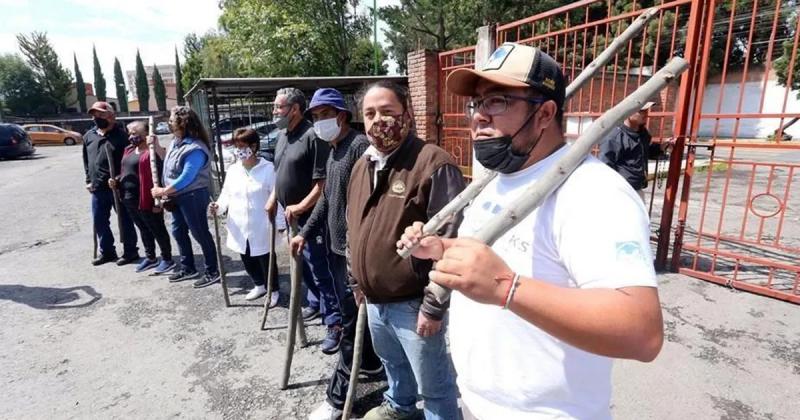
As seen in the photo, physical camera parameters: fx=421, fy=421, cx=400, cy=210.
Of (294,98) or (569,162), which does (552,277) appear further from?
(294,98)

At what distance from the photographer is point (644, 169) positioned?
174 inches

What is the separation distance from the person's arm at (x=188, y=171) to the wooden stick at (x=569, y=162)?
4.12m

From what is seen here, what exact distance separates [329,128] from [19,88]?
191 feet

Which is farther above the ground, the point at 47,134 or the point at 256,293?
the point at 47,134

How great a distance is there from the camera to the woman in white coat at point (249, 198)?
3998mm

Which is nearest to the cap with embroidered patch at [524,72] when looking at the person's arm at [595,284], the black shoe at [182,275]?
the person's arm at [595,284]

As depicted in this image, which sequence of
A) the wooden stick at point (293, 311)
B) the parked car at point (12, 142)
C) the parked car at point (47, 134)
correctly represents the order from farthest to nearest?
the parked car at point (47, 134) → the parked car at point (12, 142) → the wooden stick at point (293, 311)

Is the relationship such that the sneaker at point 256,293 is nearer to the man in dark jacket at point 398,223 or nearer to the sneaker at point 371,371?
the sneaker at point 371,371

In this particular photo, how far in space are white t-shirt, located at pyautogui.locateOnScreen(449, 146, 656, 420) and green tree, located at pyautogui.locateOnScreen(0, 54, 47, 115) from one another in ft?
197

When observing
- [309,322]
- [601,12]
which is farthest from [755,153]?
[309,322]

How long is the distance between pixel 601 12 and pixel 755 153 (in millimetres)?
7730

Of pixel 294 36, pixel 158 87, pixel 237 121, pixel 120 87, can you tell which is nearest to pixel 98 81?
pixel 120 87

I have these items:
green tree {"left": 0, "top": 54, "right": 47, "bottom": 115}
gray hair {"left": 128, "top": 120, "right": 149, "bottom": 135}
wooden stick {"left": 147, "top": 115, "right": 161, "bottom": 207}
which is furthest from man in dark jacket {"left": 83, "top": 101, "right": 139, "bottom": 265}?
green tree {"left": 0, "top": 54, "right": 47, "bottom": 115}

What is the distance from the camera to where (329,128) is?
294cm
